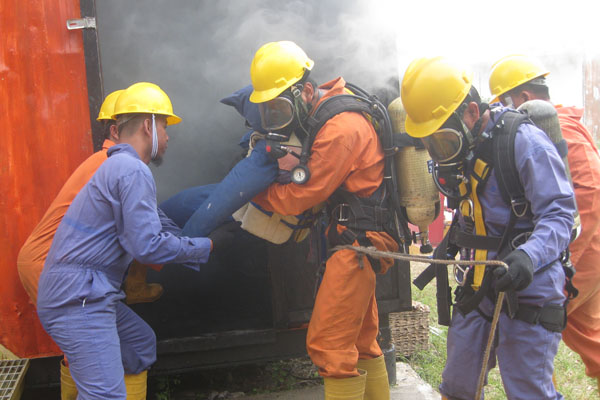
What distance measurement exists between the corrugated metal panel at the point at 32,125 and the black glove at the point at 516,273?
282 cm

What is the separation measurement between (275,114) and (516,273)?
160 cm

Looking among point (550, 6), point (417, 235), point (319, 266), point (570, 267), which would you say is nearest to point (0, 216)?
point (319, 266)

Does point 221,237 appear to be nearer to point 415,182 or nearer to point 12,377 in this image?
point 415,182

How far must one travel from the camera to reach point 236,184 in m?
3.00

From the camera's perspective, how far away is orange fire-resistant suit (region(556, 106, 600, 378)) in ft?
10.3

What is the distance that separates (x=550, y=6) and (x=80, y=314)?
5.04 m

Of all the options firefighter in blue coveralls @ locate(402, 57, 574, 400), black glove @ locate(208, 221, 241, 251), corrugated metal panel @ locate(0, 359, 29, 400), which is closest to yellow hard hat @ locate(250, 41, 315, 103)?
firefighter in blue coveralls @ locate(402, 57, 574, 400)

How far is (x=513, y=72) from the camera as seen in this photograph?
371 cm

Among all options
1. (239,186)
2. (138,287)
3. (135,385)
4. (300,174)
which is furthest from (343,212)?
(135,385)

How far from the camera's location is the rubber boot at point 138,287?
337cm

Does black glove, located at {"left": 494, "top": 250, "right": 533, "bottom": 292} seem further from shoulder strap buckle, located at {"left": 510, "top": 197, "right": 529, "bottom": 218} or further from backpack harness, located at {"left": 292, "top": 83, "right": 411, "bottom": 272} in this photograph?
backpack harness, located at {"left": 292, "top": 83, "right": 411, "bottom": 272}

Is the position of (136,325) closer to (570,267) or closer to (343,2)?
(570,267)

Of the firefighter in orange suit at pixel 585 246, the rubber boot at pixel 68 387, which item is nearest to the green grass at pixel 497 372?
the firefighter in orange suit at pixel 585 246

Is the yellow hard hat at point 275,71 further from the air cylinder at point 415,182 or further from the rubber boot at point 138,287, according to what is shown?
the rubber boot at point 138,287
